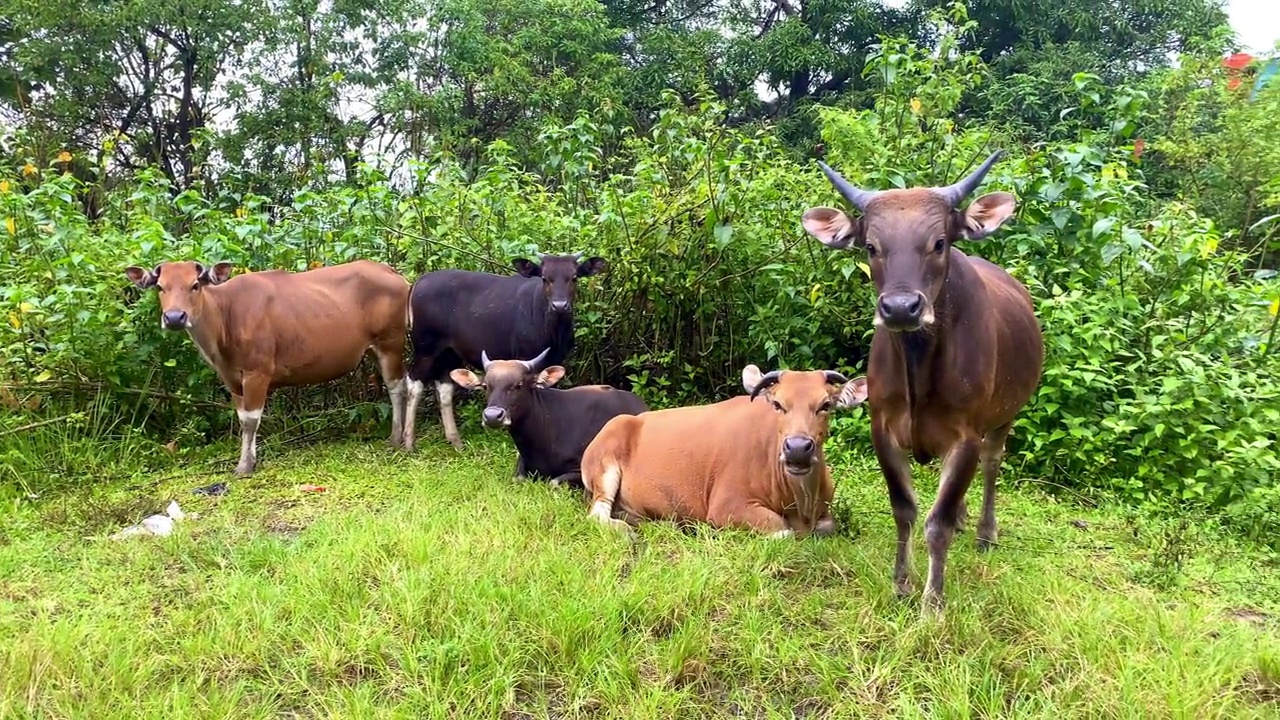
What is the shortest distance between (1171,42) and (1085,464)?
18.4m

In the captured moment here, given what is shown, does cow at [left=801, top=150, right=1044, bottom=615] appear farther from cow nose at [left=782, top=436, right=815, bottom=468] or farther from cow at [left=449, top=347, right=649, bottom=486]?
cow at [left=449, top=347, right=649, bottom=486]

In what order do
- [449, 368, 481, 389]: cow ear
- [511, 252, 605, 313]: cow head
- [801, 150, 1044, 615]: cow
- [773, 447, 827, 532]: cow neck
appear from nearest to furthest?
[801, 150, 1044, 615]: cow → [773, 447, 827, 532]: cow neck → [449, 368, 481, 389]: cow ear → [511, 252, 605, 313]: cow head

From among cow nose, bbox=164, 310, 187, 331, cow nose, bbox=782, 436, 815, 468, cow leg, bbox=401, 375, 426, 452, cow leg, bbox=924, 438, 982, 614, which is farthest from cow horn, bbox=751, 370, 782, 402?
cow nose, bbox=164, 310, 187, 331

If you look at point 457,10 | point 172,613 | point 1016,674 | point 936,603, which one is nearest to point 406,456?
point 172,613

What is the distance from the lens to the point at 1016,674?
2994 millimetres

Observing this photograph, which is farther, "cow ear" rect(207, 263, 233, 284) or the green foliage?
"cow ear" rect(207, 263, 233, 284)

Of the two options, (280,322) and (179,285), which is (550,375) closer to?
(280,322)

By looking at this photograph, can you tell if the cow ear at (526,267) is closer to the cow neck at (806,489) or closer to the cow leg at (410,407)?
the cow leg at (410,407)

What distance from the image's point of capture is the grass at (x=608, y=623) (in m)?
2.91

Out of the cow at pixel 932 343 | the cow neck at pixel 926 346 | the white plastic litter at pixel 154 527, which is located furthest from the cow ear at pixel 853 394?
the white plastic litter at pixel 154 527

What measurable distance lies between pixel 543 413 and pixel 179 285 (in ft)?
8.61

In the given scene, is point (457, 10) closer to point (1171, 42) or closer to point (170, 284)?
point (170, 284)

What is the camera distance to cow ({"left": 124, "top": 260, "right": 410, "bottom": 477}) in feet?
19.5

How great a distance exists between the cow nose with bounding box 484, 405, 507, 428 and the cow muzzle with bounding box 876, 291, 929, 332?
3.16 meters
